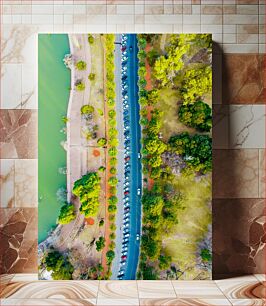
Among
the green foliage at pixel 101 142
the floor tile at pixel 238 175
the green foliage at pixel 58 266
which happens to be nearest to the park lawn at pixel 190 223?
the floor tile at pixel 238 175

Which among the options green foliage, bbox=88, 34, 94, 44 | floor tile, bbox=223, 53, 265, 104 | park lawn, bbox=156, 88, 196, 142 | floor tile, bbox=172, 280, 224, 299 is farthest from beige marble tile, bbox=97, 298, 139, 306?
green foliage, bbox=88, 34, 94, 44

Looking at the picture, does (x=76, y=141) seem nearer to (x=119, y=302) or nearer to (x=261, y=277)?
(x=119, y=302)

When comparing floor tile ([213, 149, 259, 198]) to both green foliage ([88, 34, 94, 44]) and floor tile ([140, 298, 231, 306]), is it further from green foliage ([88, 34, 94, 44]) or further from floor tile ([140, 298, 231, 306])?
green foliage ([88, 34, 94, 44])

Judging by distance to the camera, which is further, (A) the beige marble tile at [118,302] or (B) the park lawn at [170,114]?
(B) the park lawn at [170,114]

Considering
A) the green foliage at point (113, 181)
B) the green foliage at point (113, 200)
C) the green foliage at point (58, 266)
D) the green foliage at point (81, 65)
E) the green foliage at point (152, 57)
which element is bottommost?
the green foliage at point (58, 266)

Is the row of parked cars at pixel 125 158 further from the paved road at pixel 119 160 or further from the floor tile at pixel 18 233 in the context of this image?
the floor tile at pixel 18 233

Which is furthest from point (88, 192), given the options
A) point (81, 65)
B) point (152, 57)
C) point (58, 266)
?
point (152, 57)

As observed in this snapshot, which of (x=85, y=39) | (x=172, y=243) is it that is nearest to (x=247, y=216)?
(x=172, y=243)

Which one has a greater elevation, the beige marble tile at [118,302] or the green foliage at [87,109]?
the green foliage at [87,109]
